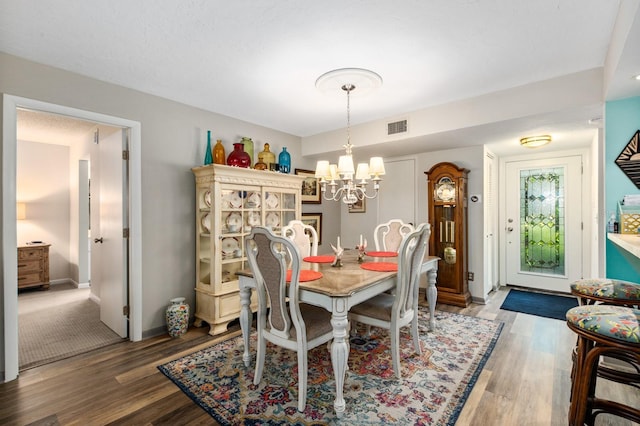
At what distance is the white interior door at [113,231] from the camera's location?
291 centimetres

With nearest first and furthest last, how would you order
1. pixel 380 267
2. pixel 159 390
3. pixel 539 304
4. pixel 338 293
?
pixel 338 293 < pixel 159 390 < pixel 380 267 < pixel 539 304

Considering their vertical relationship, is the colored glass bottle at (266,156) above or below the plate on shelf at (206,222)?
above

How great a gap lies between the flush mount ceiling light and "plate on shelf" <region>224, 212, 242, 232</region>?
11.4 ft

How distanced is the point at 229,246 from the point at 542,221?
14.7 feet

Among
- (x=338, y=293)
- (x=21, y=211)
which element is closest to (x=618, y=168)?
(x=338, y=293)

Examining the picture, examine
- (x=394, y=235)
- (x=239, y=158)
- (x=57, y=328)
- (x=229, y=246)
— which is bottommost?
(x=57, y=328)

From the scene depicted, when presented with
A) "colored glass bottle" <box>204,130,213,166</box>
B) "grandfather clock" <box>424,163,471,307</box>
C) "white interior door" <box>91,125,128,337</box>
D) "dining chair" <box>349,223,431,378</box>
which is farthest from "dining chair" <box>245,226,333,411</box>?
"grandfather clock" <box>424,163,471,307</box>

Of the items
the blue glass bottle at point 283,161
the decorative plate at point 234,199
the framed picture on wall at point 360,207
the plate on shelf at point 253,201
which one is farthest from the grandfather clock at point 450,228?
the decorative plate at point 234,199

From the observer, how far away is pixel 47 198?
200 inches

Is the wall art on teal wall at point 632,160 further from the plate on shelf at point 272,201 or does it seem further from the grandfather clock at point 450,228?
the plate on shelf at point 272,201

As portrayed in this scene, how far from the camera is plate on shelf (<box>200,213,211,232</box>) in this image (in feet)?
10.5

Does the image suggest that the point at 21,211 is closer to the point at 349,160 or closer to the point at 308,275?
the point at 308,275

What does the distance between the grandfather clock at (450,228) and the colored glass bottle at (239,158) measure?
95.5 inches

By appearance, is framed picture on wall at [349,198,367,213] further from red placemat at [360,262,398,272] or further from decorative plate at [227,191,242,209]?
red placemat at [360,262,398,272]
